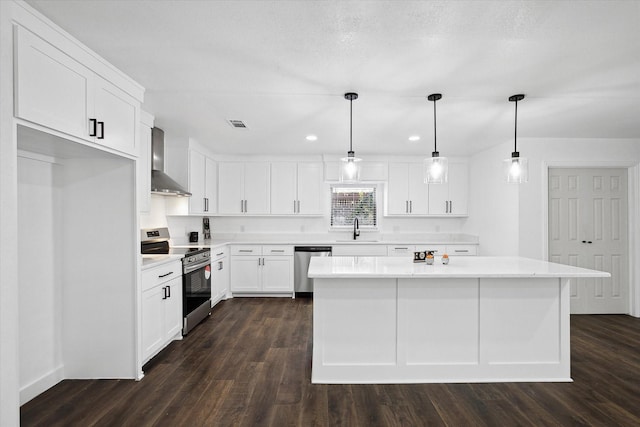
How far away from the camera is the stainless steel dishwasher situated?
5609mm

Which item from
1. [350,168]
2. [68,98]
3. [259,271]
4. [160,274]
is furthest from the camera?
[259,271]

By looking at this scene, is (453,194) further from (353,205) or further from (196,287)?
(196,287)

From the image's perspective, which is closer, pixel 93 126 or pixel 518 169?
pixel 93 126

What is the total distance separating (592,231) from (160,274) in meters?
5.33

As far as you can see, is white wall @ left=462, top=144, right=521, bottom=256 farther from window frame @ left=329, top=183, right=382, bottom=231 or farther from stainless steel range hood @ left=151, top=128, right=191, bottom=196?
stainless steel range hood @ left=151, top=128, right=191, bottom=196

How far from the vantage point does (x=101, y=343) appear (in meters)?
2.79

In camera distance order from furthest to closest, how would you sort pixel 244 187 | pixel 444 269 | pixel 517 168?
1. pixel 244 187
2. pixel 517 168
3. pixel 444 269

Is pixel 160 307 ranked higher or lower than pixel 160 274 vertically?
lower

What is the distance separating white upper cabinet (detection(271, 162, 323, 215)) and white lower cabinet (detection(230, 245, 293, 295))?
0.84 m

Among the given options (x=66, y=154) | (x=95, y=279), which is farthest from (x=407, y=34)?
(x=95, y=279)

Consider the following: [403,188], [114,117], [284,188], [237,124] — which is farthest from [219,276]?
[403,188]

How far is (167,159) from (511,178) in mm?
4070

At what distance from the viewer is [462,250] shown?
221 inches

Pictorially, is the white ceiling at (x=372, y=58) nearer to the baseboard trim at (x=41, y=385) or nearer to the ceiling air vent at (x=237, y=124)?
the ceiling air vent at (x=237, y=124)
